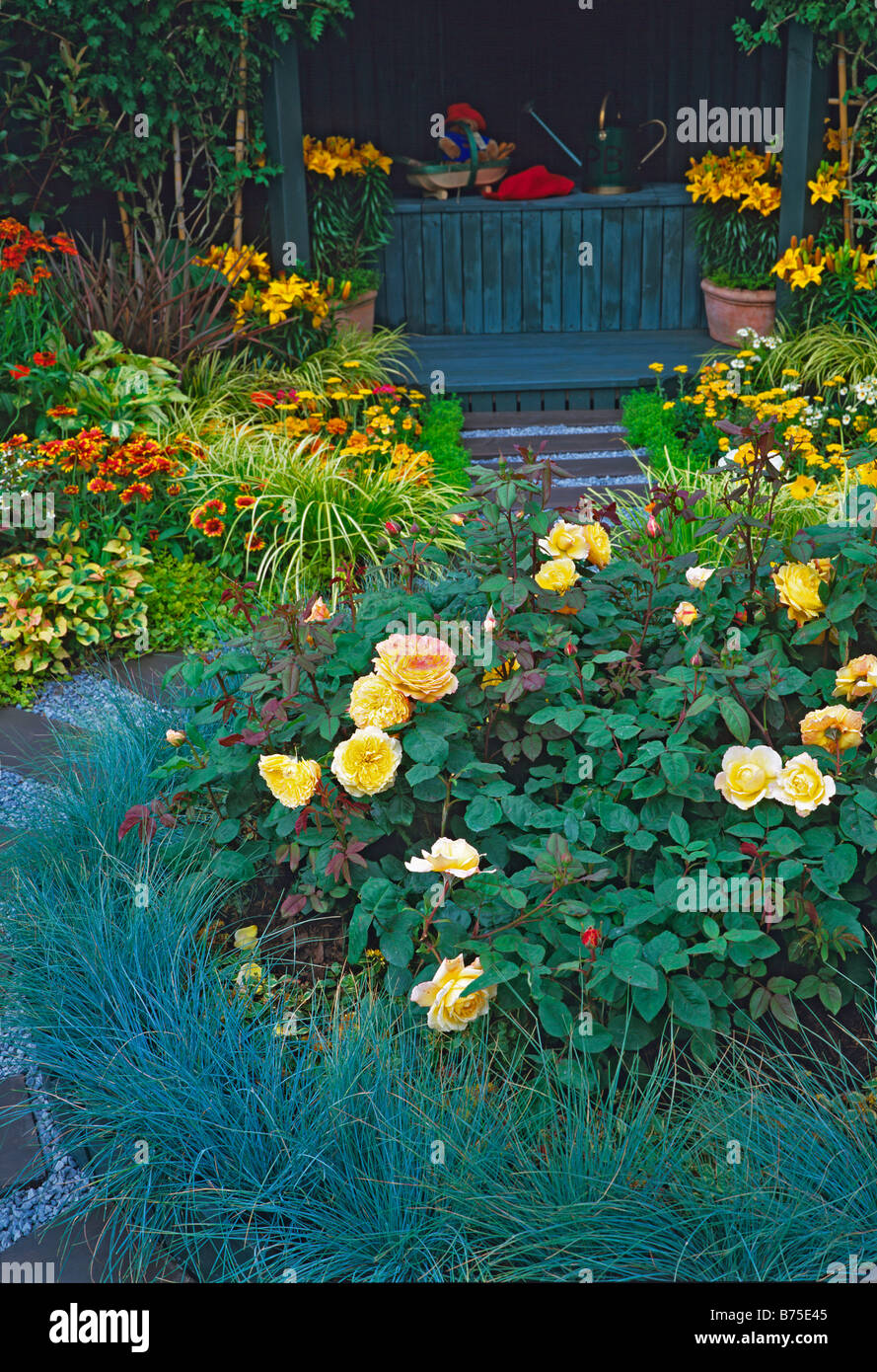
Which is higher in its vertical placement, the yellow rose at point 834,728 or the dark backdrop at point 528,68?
the dark backdrop at point 528,68

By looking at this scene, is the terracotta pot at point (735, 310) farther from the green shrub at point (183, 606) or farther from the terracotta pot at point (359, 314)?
the green shrub at point (183, 606)

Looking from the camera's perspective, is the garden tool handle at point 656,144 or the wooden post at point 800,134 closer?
the wooden post at point 800,134

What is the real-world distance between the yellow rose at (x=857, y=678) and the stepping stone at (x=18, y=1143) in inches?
68.7

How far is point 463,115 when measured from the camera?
26.8ft

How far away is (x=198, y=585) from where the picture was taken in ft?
14.5

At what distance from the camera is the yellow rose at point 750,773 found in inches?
84.2

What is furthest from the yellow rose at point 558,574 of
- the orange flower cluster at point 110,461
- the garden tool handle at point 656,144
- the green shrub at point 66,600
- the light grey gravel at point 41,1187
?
the garden tool handle at point 656,144

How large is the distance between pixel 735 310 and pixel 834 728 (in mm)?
5259

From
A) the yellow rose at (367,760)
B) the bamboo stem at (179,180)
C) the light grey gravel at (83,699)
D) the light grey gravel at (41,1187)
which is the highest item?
the bamboo stem at (179,180)

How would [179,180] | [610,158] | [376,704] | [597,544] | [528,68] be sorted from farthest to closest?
[528,68] → [610,158] → [179,180] → [597,544] → [376,704]

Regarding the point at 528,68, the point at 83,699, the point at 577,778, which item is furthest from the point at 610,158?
the point at 577,778

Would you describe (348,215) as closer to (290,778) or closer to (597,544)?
(597,544)

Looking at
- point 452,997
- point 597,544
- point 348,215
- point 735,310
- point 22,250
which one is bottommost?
point 452,997
